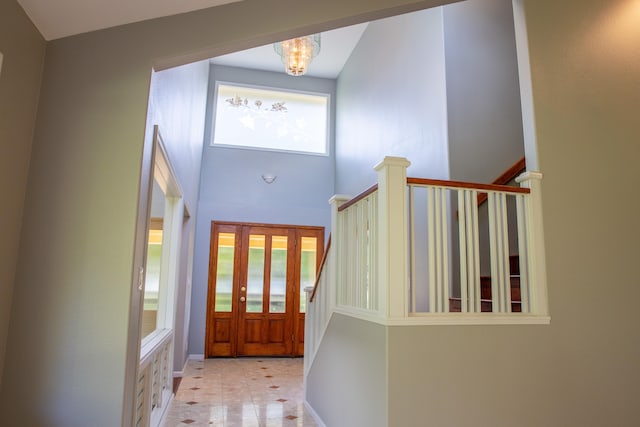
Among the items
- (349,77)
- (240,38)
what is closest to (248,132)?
(349,77)

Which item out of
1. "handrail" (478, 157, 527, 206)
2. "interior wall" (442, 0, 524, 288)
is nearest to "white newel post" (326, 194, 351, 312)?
"interior wall" (442, 0, 524, 288)

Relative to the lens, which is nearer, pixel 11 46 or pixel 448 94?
pixel 11 46

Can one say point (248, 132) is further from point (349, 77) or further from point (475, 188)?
point (475, 188)

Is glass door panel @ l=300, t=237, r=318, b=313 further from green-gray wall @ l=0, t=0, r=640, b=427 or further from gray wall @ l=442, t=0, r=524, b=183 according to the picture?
green-gray wall @ l=0, t=0, r=640, b=427

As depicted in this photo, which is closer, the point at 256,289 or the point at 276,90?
the point at 256,289

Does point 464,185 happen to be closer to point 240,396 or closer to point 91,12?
point 91,12

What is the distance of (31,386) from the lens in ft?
6.33

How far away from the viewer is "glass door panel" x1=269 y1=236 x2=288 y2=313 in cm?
745

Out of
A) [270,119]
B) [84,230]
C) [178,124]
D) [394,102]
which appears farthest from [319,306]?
[270,119]

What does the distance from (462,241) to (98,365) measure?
80.0 inches

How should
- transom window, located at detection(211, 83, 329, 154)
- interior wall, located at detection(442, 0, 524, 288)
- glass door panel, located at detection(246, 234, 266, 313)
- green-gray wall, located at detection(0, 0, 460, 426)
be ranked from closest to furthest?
green-gray wall, located at detection(0, 0, 460, 426), interior wall, located at detection(442, 0, 524, 288), glass door panel, located at detection(246, 234, 266, 313), transom window, located at detection(211, 83, 329, 154)

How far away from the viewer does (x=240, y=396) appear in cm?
488

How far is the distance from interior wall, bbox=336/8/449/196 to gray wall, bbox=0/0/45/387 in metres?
3.24

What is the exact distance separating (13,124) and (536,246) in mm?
2825
